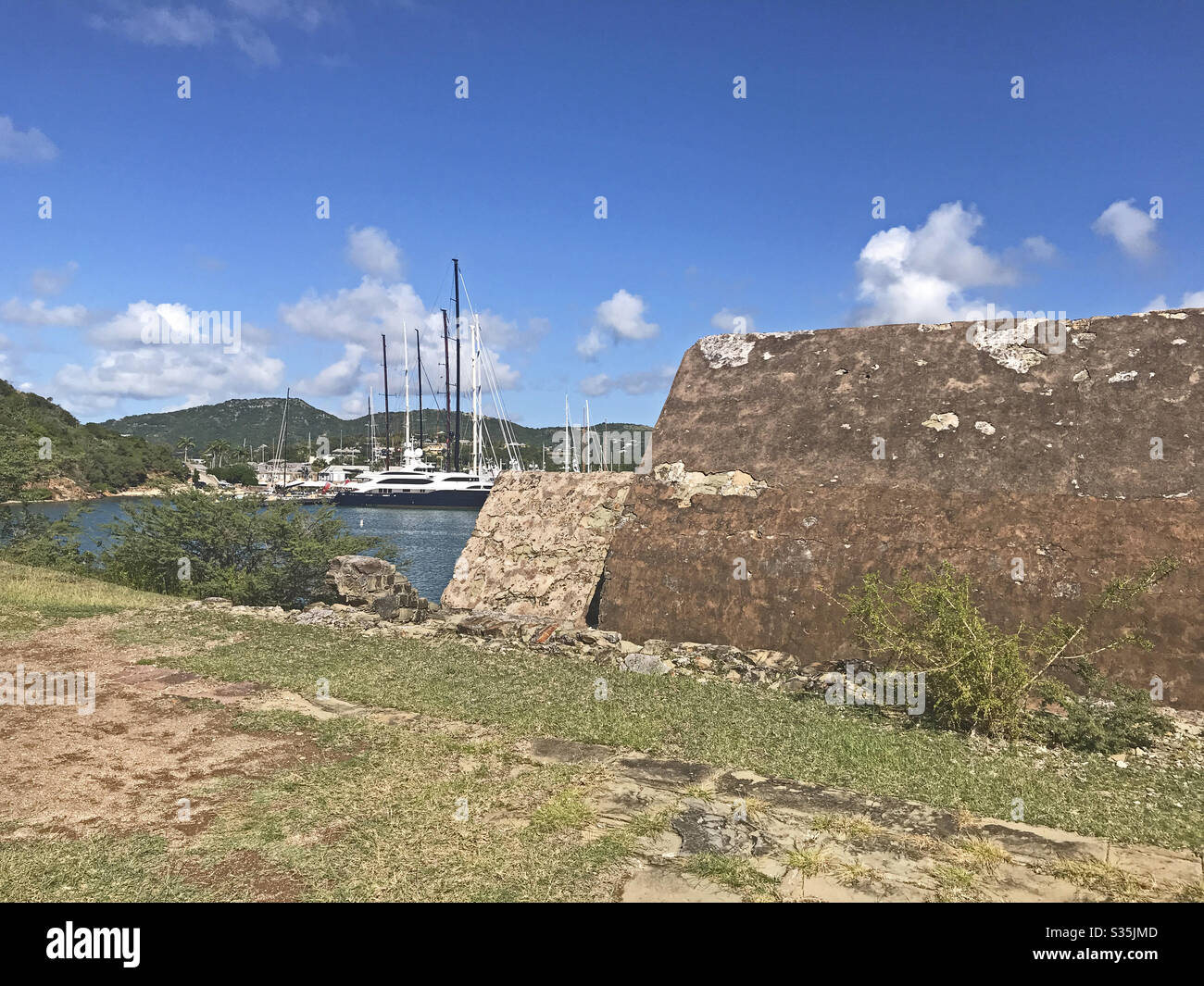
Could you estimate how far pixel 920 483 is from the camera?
692 centimetres

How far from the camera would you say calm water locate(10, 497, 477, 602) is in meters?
20.0

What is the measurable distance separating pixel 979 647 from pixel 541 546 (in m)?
5.88

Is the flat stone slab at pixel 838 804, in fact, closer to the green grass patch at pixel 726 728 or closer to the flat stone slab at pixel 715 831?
the green grass patch at pixel 726 728

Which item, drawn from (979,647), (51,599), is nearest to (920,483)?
(979,647)

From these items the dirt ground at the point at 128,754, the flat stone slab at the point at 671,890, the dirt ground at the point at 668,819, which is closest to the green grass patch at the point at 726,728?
the dirt ground at the point at 668,819

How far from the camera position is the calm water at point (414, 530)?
20.0 metres

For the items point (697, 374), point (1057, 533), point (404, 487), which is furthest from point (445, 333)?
point (1057, 533)

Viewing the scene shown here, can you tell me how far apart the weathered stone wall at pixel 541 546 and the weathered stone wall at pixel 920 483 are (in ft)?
4.97

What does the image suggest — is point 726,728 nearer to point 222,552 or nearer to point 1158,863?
point 1158,863

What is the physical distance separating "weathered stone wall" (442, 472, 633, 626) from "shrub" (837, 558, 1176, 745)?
3908mm
